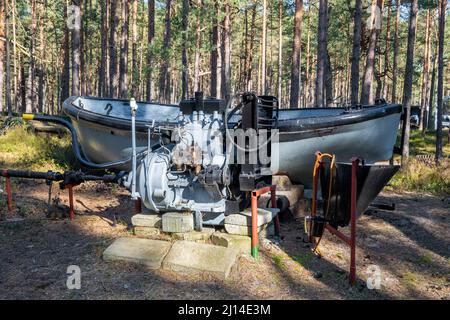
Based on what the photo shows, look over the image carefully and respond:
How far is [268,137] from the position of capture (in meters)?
5.79

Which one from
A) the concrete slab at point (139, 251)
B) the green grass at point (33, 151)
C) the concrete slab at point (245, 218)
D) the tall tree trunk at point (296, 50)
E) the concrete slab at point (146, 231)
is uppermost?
the tall tree trunk at point (296, 50)

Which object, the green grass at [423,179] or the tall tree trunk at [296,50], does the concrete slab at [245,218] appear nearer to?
the green grass at [423,179]

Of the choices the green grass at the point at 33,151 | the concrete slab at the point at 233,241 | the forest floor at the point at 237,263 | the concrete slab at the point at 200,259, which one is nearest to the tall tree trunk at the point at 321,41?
the forest floor at the point at 237,263

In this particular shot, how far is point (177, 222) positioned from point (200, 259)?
853mm

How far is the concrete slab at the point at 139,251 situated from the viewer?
4766mm

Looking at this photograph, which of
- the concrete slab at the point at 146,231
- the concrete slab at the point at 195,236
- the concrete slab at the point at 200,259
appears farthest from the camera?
the concrete slab at the point at 146,231

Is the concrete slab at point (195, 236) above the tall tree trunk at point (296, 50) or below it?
below

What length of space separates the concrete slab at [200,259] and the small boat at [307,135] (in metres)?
2.40

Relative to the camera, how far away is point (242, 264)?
4.89 meters

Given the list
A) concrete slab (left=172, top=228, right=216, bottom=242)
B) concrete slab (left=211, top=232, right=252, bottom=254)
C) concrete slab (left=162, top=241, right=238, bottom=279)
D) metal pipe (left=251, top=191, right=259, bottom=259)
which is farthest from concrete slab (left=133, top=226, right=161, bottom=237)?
metal pipe (left=251, top=191, right=259, bottom=259)

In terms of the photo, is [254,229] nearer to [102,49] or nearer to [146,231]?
[146,231]

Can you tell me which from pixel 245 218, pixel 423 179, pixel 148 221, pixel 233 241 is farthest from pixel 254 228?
pixel 423 179

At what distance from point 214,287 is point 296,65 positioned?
16299 mm

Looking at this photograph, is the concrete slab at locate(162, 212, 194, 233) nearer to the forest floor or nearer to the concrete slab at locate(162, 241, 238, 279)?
the concrete slab at locate(162, 241, 238, 279)
